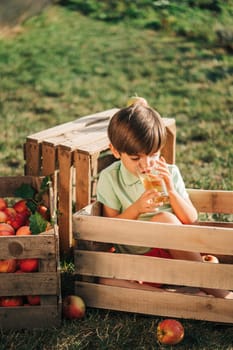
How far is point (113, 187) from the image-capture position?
10.8 ft

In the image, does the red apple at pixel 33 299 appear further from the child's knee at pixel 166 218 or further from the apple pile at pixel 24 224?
the child's knee at pixel 166 218

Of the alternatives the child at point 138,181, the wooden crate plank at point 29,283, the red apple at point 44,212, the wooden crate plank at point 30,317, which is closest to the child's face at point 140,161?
the child at point 138,181

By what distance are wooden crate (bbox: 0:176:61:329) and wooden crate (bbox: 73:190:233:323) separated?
190 millimetres

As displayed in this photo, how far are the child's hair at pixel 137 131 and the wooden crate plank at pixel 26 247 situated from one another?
56 centimetres

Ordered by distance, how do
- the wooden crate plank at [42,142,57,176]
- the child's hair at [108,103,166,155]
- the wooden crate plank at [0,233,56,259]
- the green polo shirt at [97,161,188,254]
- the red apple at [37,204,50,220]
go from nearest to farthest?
the wooden crate plank at [0,233,56,259]
the child's hair at [108,103,166,155]
the green polo shirt at [97,161,188,254]
the red apple at [37,204,50,220]
the wooden crate plank at [42,142,57,176]

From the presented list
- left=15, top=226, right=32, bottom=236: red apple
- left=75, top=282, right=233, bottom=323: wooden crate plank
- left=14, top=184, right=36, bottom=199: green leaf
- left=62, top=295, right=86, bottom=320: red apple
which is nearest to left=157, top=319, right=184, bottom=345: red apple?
left=75, top=282, right=233, bottom=323: wooden crate plank

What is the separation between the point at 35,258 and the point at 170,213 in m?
0.68

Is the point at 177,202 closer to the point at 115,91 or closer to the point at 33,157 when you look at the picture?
the point at 33,157

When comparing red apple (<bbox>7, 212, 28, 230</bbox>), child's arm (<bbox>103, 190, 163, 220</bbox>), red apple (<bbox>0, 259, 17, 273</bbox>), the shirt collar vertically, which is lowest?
red apple (<bbox>0, 259, 17, 273</bbox>)

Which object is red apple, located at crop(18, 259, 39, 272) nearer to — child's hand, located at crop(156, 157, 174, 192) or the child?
the child

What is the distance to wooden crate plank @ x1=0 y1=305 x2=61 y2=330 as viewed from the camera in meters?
3.02

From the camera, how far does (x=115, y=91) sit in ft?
22.9

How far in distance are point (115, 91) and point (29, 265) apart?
4.18m

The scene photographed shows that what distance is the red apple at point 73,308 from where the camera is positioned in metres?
3.13
